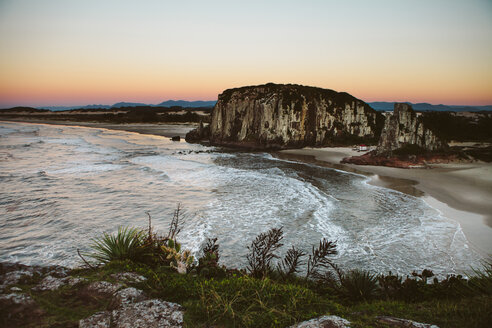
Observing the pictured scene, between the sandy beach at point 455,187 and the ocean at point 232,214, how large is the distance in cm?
61

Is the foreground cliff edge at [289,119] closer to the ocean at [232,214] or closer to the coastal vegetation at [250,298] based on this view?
the ocean at [232,214]

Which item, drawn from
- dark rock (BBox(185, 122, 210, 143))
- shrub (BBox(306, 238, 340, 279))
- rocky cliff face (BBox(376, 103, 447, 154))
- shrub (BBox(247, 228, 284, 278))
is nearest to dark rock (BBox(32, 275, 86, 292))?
shrub (BBox(247, 228, 284, 278))

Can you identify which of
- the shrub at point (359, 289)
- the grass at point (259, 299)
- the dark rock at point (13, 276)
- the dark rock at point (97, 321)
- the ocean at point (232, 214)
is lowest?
the ocean at point (232, 214)

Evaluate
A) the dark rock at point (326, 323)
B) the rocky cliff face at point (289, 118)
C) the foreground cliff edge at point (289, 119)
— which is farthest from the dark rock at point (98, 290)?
the rocky cliff face at point (289, 118)

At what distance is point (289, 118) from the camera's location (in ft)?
115

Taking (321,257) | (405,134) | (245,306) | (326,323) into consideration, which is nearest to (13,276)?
(245,306)

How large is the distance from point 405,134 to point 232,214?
18.9 metres

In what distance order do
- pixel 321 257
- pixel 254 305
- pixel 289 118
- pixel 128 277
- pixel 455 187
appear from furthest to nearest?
pixel 289 118 → pixel 455 187 → pixel 321 257 → pixel 128 277 → pixel 254 305

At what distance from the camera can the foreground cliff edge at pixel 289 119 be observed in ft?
115

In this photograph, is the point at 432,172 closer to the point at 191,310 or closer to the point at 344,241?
the point at 344,241

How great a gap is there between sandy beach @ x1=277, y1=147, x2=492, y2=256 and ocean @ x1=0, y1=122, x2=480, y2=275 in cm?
61

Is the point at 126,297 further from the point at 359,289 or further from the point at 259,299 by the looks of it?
the point at 359,289

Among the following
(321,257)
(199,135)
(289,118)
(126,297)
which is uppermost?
(289,118)

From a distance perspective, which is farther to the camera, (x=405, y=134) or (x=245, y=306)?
(x=405, y=134)
